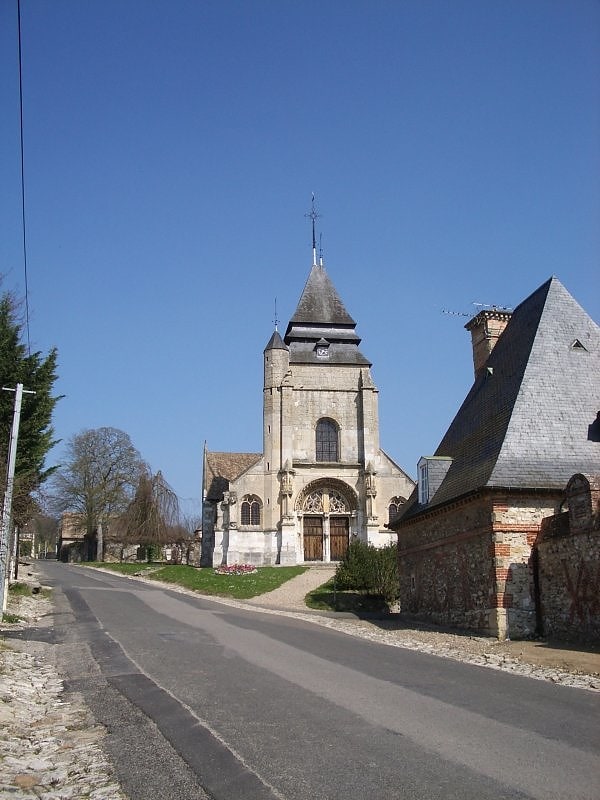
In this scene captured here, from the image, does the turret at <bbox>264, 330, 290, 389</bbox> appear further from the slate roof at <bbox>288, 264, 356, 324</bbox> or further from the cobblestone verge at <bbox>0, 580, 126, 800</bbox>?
the cobblestone verge at <bbox>0, 580, 126, 800</bbox>

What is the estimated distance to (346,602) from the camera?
27.5m

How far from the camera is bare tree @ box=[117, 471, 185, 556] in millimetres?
52312

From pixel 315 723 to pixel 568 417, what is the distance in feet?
45.7

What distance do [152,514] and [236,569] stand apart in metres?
14.6

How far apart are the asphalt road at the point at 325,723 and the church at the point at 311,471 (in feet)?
89.2

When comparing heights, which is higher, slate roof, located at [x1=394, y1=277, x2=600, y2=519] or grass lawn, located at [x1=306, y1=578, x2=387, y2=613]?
slate roof, located at [x1=394, y1=277, x2=600, y2=519]

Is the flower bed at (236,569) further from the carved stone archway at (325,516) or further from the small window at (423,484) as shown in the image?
the small window at (423,484)

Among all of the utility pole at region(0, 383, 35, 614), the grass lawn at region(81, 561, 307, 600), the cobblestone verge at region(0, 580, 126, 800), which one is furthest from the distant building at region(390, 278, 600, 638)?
the utility pole at region(0, 383, 35, 614)

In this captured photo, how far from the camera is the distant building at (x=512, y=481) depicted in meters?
17.6

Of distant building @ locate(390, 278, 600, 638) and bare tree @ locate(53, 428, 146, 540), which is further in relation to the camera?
bare tree @ locate(53, 428, 146, 540)

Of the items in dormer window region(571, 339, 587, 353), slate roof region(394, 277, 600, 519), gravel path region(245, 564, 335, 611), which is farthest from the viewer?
gravel path region(245, 564, 335, 611)

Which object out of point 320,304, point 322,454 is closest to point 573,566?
point 322,454

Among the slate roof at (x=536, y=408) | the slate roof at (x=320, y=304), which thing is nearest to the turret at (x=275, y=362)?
the slate roof at (x=320, y=304)

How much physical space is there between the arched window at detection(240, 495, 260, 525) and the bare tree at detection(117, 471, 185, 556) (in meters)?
11.8
